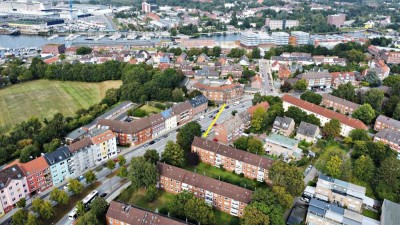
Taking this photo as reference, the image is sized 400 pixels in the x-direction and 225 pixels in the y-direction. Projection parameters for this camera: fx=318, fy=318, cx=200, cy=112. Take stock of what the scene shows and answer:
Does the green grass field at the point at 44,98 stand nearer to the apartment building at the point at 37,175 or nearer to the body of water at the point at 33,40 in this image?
the apartment building at the point at 37,175

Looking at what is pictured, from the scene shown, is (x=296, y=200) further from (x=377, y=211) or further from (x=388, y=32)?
(x=388, y=32)

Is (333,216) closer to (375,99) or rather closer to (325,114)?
(325,114)

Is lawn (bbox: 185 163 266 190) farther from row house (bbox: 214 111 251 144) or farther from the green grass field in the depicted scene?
the green grass field

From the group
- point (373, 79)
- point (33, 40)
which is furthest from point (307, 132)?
point (33, 40)

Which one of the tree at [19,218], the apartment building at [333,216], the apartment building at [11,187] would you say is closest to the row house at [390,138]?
the apartment building at [333,216]

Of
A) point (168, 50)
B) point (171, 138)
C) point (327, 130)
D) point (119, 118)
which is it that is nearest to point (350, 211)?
point (327, 130)

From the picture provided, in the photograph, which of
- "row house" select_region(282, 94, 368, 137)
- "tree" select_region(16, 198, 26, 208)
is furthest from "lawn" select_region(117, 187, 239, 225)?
"row house" select_region(282, 94, 368, 137)
